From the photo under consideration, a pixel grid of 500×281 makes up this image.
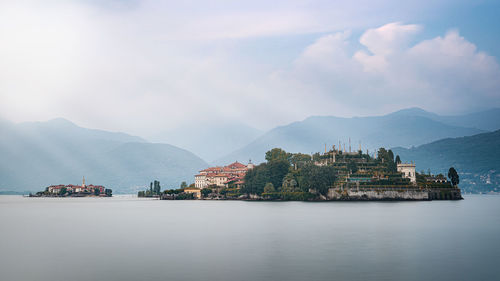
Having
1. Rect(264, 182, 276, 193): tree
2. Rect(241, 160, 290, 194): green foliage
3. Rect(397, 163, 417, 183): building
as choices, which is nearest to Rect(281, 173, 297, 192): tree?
Rect(264, 182, 276, 193): tree

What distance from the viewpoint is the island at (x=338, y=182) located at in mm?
127375

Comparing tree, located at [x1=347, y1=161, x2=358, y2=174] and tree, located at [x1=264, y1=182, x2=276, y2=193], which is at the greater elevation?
tree, located at [x1=347, y1=161, x2=358, y2=174]

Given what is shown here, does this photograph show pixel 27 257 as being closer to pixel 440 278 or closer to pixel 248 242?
pixel 248 242

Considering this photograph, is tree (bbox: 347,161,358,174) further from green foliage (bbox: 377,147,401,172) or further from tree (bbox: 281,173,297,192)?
tree (bbox: 281,173,297,192)

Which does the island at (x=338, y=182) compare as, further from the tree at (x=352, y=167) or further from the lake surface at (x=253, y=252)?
the lake surface at (x=253, y=252)

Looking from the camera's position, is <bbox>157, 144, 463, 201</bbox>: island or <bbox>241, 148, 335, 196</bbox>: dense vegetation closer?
<bbox>241, 148, 335, 196</bbox>: dense vegetation

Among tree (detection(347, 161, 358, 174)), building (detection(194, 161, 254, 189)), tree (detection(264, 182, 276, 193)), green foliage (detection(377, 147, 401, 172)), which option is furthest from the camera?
building (detection(194, 161, 254, 189))

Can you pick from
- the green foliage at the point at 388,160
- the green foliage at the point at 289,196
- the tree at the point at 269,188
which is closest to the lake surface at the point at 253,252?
the green foliage at the point at 289,196

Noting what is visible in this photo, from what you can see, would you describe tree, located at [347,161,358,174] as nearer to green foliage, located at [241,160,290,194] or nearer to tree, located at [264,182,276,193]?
green foliage, located at [241,160,290,194]

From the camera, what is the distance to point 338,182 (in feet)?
429

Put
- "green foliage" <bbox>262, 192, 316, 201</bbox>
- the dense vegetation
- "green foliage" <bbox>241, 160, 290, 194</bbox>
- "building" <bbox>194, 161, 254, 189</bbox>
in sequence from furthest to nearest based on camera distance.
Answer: "building" <bbox>194, 161, 254, 189</bbox> < "green foliage" <bbox>241, 160, 290, 194</bbox> < "green foliage" <bbox>262, 192, 316, 201</bbox> < the dense vegetation

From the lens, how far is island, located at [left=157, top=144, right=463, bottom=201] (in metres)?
127

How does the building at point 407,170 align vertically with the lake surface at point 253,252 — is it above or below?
above

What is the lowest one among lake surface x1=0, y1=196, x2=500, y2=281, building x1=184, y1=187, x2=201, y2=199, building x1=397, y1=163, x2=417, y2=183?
lake surface x1=0, y1=196, x2=500, y2=281
